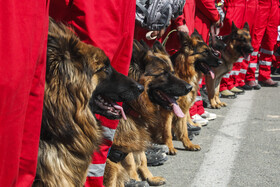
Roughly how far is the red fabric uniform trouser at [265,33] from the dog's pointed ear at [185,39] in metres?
3.92

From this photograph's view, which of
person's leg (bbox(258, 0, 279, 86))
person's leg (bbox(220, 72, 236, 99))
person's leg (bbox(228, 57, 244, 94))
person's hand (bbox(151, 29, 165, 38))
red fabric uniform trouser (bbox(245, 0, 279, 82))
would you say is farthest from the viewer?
person's leg (bbox(258, 0, 279, 86))

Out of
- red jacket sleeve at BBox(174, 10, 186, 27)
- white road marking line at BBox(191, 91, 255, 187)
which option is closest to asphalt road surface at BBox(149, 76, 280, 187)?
white road marking line at BBox(191, 91, 255, 187)

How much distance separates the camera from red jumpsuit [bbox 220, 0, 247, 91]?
23.4 ft

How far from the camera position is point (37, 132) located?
4.92 feet

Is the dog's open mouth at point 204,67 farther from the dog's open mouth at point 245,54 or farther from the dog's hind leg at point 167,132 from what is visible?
the dog's open mouth at point 245,54

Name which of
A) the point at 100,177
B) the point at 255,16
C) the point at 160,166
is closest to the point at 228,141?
the point at 160,166

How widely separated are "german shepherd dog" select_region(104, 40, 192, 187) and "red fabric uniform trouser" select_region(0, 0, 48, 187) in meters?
1.55

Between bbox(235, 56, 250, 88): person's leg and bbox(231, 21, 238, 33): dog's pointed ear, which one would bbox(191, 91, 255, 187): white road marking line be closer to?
bbox(231, 21, 238, 33): dog's pointed ear

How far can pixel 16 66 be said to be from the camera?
3.85 feet

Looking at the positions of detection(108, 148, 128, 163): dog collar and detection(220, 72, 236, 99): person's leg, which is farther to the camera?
detection(220, 72, 236, 99): person's leg

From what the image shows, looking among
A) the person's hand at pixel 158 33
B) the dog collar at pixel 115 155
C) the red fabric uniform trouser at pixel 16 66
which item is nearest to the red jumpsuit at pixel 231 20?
the person's hand at pixel 158 33

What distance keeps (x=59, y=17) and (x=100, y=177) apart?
0.99 metres

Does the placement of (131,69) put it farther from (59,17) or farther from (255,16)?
(255,16)

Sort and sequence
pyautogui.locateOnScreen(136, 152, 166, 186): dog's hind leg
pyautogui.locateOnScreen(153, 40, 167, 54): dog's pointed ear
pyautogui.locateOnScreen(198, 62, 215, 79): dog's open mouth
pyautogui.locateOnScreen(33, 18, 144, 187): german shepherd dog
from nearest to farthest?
pyautogui.locateOnScreen(33, 18, 144, 187): german shepherd dog < pyautogui.locateOnScreen(136, 152, 166, 186): dog's hind leg < pyautogui.locateOnScreen(153, 40, 167, 54): dog's pointed ear < pyautogui.locateOnScreen(198, 62, 215, 79): dog's open mouth
